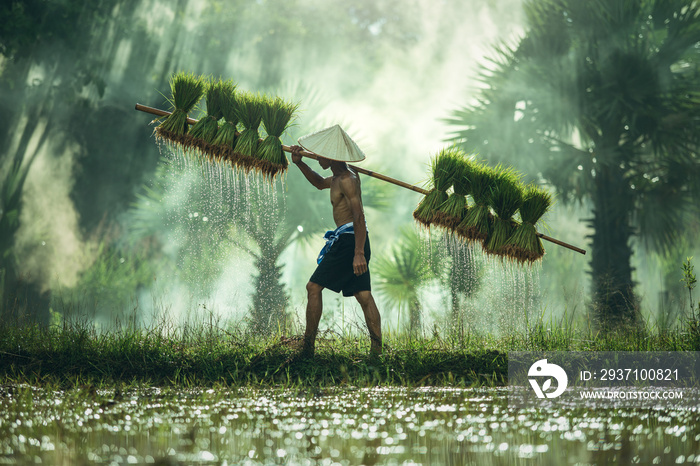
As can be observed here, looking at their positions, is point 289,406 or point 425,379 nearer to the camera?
point 289,406

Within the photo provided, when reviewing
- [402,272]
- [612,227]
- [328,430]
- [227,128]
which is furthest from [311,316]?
[402,272]

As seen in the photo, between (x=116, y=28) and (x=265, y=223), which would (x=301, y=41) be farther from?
(x=265, y=223)

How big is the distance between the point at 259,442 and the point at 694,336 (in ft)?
14.1

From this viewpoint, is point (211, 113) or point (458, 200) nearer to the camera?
point (211, 113)

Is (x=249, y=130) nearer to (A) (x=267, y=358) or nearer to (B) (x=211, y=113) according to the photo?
(B) (x=211, y=113)

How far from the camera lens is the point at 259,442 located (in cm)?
291

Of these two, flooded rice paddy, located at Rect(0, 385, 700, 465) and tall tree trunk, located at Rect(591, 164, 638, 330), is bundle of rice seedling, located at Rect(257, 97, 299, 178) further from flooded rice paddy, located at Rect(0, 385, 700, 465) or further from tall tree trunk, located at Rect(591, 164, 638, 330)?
tall tree trunk, located at Rect(591, 164, 638, 330)

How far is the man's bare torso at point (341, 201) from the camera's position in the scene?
18.6 ft

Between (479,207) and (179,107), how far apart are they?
9.58 ft

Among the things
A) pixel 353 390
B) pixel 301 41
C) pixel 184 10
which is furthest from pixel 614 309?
pixel 301 41

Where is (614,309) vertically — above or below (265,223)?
below

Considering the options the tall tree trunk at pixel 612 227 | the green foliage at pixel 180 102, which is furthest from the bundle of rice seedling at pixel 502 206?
the tall tree trunk at pixel 612 227

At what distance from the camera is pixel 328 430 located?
317 centimetres

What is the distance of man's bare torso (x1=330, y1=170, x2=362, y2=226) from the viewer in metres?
5.68
